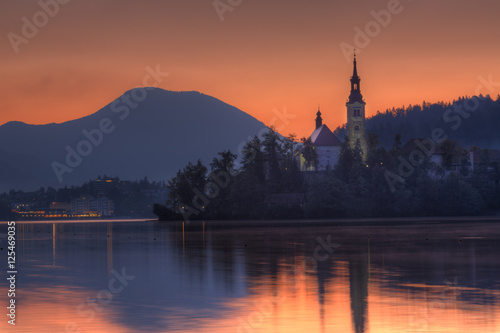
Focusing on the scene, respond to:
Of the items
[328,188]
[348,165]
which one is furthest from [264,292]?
[348,165]

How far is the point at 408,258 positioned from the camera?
4728 centimetres

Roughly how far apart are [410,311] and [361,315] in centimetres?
182

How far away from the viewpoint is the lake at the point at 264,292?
2372cm

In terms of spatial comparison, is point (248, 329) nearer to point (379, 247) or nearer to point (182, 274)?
point (182, 274)

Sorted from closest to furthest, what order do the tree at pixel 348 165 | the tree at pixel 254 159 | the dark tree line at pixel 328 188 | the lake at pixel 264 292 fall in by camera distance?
the lake at pixel 264 292 < the dark tree line at pixel 328 188 < the tree at pixel 348 165 < the tree at pixel 254 159

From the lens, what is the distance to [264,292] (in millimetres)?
31422

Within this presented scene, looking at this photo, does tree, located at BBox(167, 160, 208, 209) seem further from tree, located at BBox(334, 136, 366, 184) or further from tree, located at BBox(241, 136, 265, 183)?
tree, located at BBox(334, 136, 366, 184)

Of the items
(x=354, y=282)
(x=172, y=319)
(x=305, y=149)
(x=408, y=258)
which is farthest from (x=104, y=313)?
(x=305, y=149)

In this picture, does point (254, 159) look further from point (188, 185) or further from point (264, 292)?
point (264, 292)

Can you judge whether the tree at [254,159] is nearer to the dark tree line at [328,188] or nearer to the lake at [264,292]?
the dark tree line at [328,188]

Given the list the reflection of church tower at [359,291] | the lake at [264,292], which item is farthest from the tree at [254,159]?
the reflection of church tower at [359,291]

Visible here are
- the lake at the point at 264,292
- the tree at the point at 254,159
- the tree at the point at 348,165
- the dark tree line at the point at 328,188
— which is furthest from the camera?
the tree at the point at 254,159

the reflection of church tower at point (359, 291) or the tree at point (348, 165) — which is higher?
the tree at point (348, 165)

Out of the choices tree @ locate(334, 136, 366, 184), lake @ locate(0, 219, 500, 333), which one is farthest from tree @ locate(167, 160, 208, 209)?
lake @ locate(0, 219, 500, 333)
